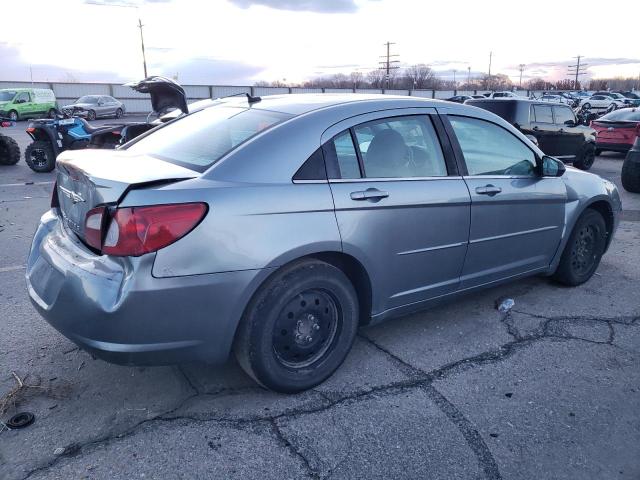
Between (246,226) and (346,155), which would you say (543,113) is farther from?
(246,226)

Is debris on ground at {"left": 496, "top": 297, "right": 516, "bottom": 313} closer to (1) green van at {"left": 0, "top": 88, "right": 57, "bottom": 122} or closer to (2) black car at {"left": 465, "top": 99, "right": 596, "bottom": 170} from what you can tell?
(2) black car at {"left": 465, "top": 99, "right": 596, "bottom": 170}

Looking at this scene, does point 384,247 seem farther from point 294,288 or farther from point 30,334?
point 30,334

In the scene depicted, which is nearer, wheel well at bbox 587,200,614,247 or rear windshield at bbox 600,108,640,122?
wheel well at bbox 587,200,614,247

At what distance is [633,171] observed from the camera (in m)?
9.62

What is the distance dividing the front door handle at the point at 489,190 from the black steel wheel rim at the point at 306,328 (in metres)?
1.36

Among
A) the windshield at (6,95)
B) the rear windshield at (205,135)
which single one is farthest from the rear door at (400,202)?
the windshield at (6,95)

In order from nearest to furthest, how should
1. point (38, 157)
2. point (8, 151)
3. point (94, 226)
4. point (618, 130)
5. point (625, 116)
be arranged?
point (94, 226), point (38, 157), point (8, 151), point (618, 130), point (625, 116)

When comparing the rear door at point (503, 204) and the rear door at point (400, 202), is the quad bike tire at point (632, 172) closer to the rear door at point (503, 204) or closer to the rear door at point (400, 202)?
the rear door at point (503, 204)

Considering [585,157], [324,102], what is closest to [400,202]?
[324,102]

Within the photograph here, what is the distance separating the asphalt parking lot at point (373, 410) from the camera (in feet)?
8.32

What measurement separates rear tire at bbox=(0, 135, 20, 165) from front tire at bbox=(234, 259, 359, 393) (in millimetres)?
12009

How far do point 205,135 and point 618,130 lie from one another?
1447 cm


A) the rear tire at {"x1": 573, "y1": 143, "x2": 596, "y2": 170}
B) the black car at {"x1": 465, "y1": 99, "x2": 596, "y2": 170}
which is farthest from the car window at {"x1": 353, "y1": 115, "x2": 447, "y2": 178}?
the rear tire at {"x1": 573, "y1": 143, "x2": 596, "y2": 170}

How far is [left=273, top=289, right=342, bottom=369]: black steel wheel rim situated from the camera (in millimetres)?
2988
